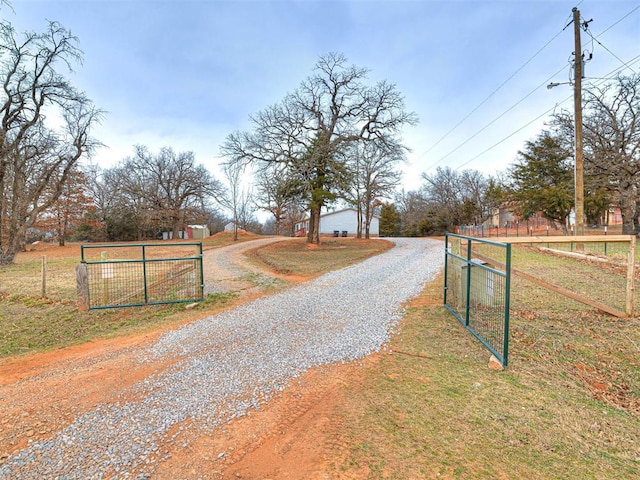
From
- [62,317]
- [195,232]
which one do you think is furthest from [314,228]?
[195,232]

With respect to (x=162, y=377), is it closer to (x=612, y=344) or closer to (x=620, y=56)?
(x=612, y=344)

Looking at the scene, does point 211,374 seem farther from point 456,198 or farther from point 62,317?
point 456,198

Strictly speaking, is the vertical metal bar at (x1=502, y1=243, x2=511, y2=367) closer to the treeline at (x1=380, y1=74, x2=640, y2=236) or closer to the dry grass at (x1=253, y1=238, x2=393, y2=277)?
the dry grass at (x1=253, y1=238, x2=393, y2=277)

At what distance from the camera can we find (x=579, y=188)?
38.8 feet

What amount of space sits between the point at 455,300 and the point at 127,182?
36.6 m

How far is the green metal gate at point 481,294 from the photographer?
173 inches

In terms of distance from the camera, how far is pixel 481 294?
5.20m

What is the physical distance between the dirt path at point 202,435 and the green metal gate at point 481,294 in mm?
2251

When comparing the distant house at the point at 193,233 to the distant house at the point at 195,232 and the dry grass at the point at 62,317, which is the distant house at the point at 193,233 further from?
the dry grass at the point at 62,317

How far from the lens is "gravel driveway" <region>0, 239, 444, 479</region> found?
253 centimetres

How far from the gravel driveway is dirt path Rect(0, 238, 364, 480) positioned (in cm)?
17

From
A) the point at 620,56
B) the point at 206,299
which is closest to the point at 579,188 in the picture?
the point at 620,56

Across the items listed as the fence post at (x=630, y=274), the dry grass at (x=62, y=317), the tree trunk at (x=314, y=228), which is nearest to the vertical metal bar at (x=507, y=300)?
the fence post at (x=630, y=274)

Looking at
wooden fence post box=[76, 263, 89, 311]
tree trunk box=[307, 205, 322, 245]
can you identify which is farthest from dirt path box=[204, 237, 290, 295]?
tree trunk box=[307, 205, 322, 245]
